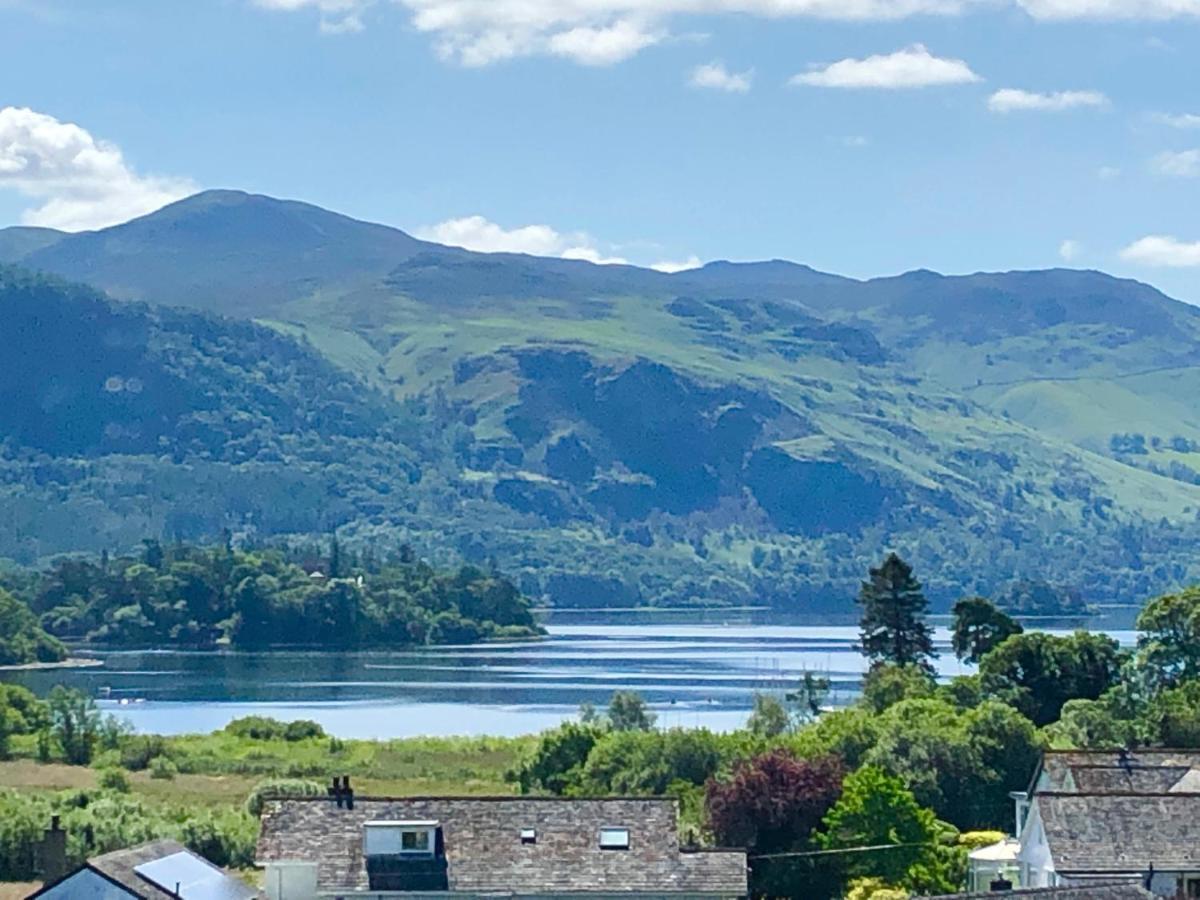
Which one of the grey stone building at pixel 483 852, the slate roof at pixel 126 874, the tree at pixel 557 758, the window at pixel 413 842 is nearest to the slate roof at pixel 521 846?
the grey stone building at pixel 483 852

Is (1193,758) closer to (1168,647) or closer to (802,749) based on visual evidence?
(802,749)

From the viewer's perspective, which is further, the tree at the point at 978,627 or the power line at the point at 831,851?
the tree at the point at 978,627

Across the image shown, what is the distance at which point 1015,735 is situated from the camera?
73062 mm

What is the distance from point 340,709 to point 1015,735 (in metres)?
83.5

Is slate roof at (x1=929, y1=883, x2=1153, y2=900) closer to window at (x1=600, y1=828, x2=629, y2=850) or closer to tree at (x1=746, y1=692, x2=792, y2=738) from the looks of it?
window at (x1=600, y1=828, x2=629, y2=850)

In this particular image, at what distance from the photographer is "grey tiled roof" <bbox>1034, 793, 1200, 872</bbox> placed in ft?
147

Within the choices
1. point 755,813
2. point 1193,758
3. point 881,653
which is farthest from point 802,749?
point 881,653

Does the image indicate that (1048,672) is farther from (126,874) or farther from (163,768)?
(126,874)

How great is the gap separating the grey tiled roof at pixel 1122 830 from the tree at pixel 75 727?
5645 centimetres

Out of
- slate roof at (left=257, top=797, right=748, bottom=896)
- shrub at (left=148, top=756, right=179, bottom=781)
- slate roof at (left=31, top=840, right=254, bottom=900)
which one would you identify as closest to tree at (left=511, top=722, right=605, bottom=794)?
shrub at (left=148, top=756, right=179, bottom=781)

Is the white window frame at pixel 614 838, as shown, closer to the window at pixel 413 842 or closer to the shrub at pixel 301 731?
the window at pixel 413 842

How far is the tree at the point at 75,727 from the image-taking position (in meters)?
96.4

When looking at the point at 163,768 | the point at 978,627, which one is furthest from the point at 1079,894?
the point at 978,627

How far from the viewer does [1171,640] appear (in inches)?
3647
